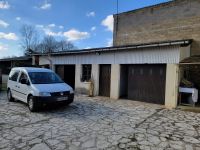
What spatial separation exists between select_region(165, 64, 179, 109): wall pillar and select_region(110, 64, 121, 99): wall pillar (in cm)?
322

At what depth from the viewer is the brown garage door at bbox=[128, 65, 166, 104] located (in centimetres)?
1041

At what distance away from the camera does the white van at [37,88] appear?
7810 mm

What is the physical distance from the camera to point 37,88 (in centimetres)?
790

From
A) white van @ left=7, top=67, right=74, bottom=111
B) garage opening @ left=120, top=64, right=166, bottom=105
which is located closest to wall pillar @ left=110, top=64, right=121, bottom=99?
garage opening @ left=120, top=64, right=166, bottom=105

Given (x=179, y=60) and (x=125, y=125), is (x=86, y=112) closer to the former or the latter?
(x=125, y=125)

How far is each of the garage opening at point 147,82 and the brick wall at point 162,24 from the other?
10.5 ft

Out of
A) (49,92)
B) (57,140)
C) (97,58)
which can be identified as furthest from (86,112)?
(97,58)

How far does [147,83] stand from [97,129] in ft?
19.2

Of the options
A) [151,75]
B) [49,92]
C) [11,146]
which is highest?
[151,75]

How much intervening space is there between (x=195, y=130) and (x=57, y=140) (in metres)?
4.40

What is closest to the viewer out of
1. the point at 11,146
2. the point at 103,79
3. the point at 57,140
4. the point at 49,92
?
the point at 11,146

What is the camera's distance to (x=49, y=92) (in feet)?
25.7

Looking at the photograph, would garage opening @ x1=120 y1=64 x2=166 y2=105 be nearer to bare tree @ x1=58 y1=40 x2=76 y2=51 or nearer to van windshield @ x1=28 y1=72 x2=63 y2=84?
van windshield @ x1=28 y1=72 x2=63 y2=84

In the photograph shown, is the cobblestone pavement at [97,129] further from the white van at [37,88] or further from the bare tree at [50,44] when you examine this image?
the bare tree at [50,44]
